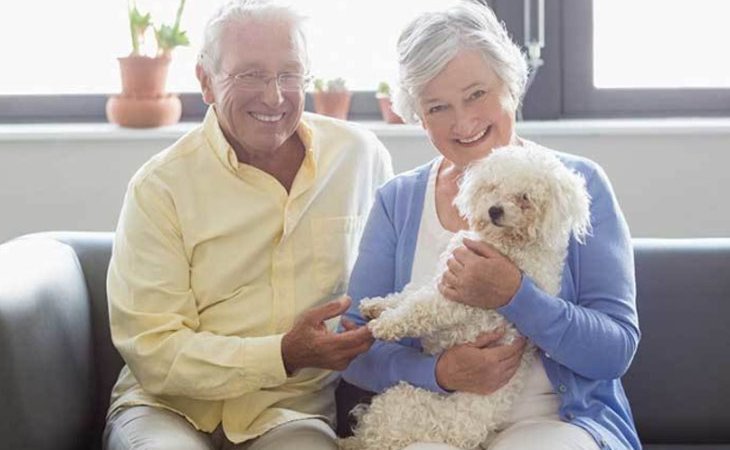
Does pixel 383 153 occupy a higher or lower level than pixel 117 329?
higher

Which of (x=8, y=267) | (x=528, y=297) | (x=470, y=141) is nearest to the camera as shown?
(x=528, y=297)

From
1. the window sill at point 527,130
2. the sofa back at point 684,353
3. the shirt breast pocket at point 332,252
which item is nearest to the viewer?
the shirt breast pocket at point 332,252

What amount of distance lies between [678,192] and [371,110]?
2.81ft

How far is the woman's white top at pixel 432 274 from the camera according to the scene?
2.08 m

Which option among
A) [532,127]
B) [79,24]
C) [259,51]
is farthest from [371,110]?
[259,51]

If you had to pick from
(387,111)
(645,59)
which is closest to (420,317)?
(387,111)

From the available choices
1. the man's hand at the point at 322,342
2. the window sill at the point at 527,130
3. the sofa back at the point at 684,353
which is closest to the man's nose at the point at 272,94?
the man's hand at the point at 322,342

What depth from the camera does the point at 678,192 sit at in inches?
124

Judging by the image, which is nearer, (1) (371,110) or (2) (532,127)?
(2) (532,127)

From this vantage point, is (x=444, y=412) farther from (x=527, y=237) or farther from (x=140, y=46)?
(x=140, y=46)

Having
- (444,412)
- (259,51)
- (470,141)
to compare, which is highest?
(259,51)

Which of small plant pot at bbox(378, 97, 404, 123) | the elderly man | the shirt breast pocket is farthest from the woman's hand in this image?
small plant pot at bbox(378, 97, 404, 123)

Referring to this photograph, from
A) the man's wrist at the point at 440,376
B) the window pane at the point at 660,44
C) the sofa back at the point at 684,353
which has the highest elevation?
the window pane at the point at 660,44

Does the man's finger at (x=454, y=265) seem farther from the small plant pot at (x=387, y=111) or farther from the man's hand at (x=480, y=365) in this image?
the small plant pot at (x=387, y=111)
